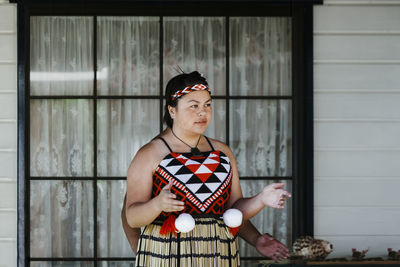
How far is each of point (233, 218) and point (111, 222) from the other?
1.40 meters

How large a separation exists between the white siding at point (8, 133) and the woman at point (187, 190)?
1.16 meters

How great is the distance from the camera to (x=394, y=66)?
10.3 ft

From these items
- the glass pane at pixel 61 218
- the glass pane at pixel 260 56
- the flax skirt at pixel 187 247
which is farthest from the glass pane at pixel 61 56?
the flax skirt at pixel 187 247


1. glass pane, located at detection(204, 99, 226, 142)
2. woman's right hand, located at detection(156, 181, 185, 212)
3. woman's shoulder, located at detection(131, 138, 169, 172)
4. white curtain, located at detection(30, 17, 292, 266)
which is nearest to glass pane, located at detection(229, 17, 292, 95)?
white curtain, located at detection(30, 17, 292, 266)

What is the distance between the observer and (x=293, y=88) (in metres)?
3.26

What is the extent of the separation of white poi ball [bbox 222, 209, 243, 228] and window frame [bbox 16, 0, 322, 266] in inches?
38.9

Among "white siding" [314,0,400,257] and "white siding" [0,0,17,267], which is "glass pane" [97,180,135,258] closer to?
"white siding" [0,0,17,267]

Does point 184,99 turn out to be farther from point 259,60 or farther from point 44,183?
point 44,183

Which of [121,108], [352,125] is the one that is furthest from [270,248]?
[121,108]

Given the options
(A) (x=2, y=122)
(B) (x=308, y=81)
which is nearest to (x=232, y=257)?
(B) (x=308, y=81)

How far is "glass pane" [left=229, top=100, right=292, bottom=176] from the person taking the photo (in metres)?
3.40

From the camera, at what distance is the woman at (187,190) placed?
2.26m

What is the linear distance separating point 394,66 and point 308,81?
526 millimetres

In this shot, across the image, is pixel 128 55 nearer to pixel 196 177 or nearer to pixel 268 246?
pixel 196 177
